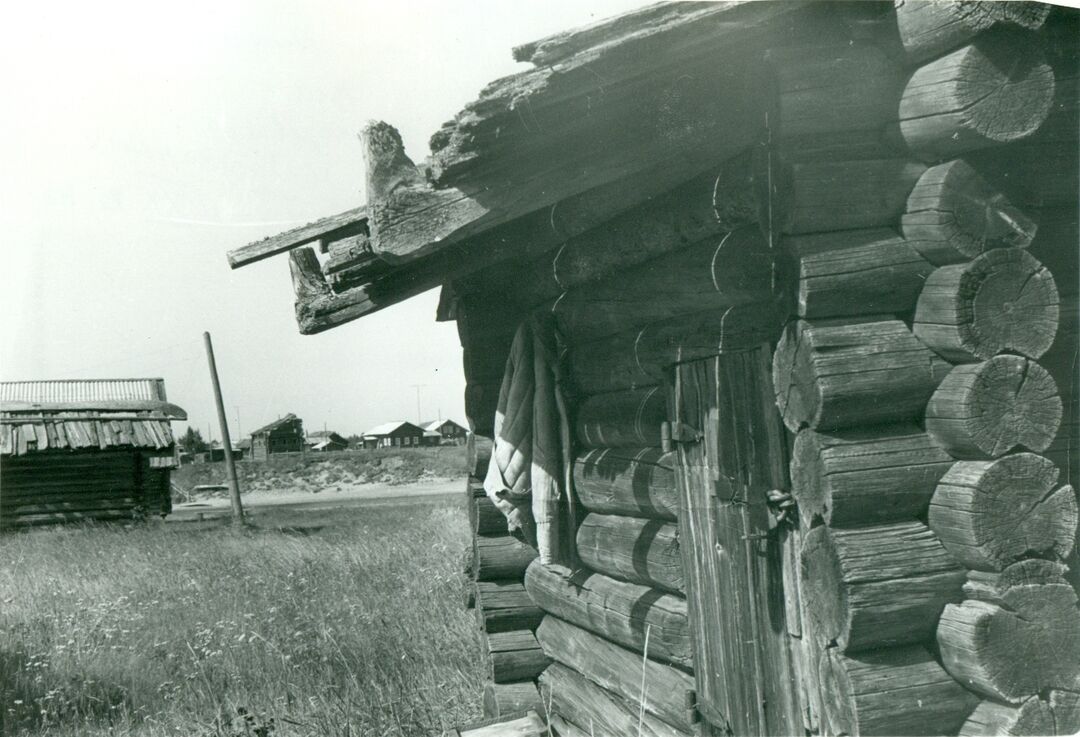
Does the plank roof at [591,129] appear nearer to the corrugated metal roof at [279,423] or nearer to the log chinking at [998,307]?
the log chinking at [998,307]

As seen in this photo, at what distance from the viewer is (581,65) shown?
2951mm

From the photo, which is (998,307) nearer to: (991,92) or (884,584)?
(991,92)

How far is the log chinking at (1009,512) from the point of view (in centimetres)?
268

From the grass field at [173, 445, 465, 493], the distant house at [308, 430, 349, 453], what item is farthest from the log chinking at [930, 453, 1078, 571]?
the distant house at [308, 430, 349, 453]

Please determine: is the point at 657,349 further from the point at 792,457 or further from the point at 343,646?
the point at 343,646

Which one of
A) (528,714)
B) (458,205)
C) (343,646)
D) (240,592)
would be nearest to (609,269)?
(458,205)

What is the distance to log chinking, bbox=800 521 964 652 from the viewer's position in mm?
2742

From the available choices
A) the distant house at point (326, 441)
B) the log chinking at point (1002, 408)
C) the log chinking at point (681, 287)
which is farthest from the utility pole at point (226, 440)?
the distant house at point (326, 441)

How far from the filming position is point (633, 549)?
4.29 meters

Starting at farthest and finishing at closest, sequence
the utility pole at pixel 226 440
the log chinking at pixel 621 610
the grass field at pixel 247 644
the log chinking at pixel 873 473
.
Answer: the utility pole at pixel 226 440 < the grass field at pixel 247 644 < the log chinking at pixel 621 610 < the log chinking at pixel 873 473

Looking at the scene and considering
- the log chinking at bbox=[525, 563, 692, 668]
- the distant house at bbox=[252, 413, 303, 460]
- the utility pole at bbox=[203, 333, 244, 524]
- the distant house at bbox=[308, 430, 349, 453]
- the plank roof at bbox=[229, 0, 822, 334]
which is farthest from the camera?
the distant house at bbox=[308, 430, 349, 453]

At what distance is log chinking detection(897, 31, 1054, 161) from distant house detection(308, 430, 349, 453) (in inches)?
2900

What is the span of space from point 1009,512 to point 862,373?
1.92ft

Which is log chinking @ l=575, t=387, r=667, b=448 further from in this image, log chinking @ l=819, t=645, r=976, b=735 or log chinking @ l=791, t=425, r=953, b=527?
log chinking @ l=819, t=645, r=976, b=735
